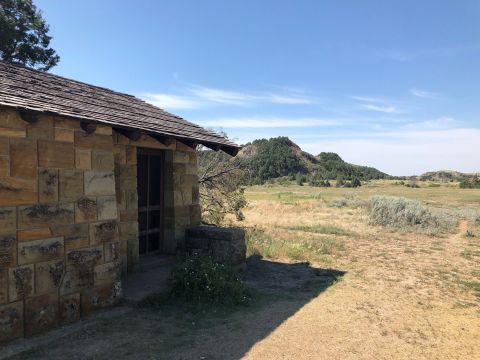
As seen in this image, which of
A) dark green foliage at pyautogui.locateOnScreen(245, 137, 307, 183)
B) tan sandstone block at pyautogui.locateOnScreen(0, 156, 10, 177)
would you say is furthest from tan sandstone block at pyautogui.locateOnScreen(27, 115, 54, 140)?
dark green foliage at pyautogui.locateOnScreen(245, 137, 307, 183)

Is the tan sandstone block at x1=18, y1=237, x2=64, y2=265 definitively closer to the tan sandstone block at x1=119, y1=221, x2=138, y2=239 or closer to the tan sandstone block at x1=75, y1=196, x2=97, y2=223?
the tan sandstone block at x1=75, y1=196, x2=97, y2=223

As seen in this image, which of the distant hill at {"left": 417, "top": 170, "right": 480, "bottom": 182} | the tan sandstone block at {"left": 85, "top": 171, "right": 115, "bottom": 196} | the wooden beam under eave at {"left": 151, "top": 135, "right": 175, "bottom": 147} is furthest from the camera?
the distant hill at {"left": 417, "top": 170, "right": 480, "bottom": 182}

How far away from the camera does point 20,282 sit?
172 inches

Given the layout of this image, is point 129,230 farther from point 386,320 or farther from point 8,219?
point 386,320

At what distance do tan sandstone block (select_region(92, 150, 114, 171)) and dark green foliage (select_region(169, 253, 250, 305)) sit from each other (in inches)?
74.0

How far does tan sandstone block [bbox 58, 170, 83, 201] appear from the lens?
492cm

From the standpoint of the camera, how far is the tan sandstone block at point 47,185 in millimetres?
4660

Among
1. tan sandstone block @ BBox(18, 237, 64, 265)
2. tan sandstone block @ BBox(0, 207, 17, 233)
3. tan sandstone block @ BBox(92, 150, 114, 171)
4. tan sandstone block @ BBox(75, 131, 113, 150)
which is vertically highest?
tan sandstone block @ BBox(75, 131, 113, 150)

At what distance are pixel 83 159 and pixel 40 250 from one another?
4.17ft

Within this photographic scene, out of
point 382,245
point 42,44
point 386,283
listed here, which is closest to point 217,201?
point 382,245

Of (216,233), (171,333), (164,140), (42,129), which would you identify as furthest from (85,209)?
(216,233)

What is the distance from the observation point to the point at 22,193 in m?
4.46

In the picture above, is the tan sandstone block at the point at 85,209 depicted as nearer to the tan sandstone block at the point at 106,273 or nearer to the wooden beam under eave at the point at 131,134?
the tan sandstone block at the point at 106,273

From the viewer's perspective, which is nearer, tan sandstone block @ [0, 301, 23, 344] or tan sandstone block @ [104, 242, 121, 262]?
tan sandstone block @ [0, 301, 23, 344]
